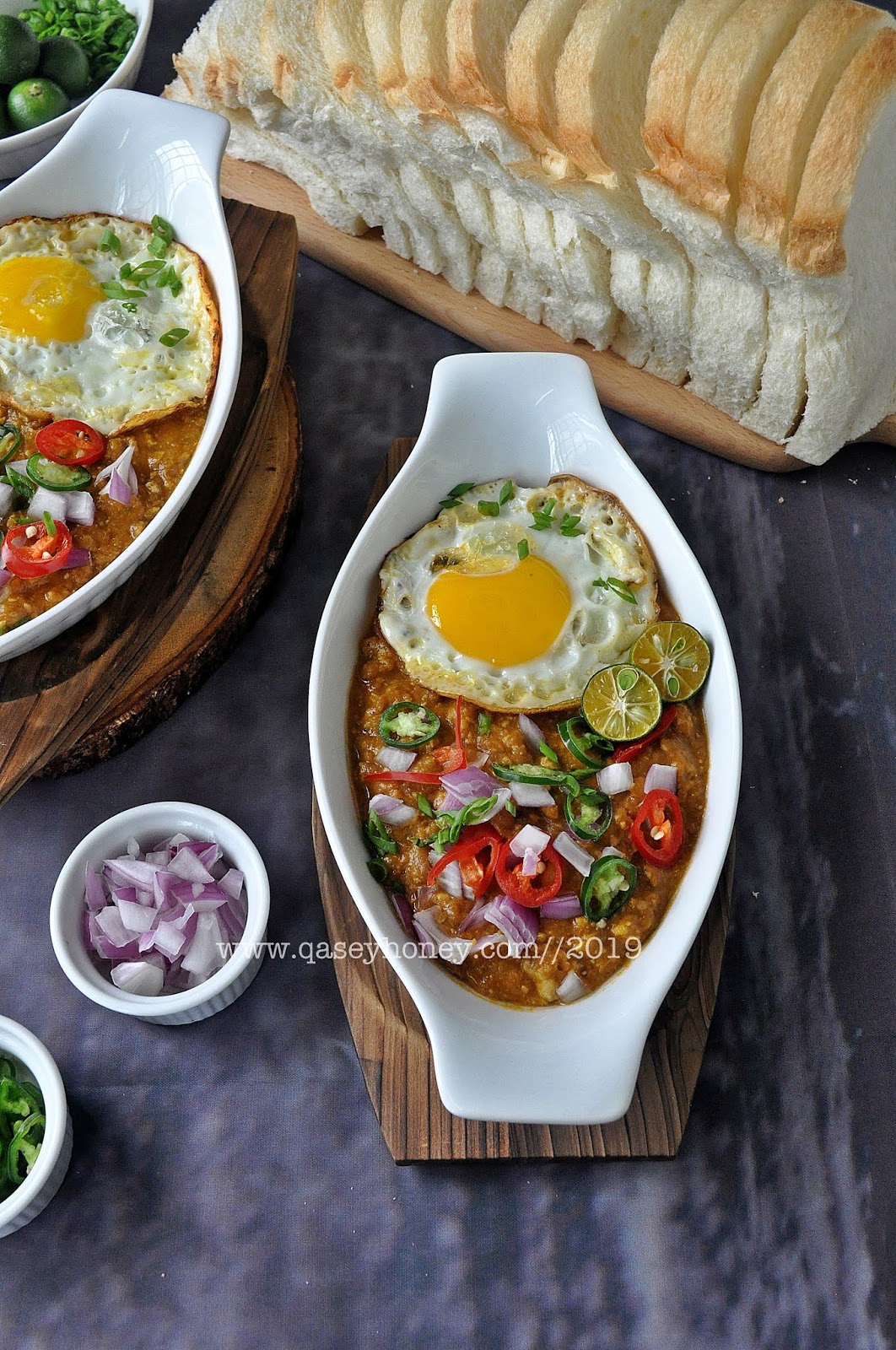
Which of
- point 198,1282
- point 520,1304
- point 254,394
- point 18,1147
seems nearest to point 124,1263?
point 198,1282

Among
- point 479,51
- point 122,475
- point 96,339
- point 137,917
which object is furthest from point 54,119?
point 137,917

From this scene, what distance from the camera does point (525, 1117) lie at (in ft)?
8.98

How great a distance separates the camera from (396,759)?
3.38 metres

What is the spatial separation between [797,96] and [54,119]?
2.94 metres

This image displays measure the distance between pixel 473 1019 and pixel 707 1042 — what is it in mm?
841

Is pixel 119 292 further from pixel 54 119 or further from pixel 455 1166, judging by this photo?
pixel 455 1166

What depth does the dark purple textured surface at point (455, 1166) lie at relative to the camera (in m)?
3.09

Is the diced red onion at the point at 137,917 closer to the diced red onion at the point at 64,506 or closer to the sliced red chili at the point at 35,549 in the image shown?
the sliced red chili at the point at 35,549

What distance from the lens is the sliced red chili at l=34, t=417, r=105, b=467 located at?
382 cm

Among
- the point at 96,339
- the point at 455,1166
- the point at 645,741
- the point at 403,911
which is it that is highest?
the point at 645,741

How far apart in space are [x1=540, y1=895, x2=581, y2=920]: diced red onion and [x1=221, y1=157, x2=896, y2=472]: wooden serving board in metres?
1.93

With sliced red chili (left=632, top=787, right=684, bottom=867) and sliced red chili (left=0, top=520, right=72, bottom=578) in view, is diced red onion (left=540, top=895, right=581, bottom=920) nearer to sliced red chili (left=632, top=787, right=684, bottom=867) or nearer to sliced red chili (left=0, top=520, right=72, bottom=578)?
sliced red chili (left=632, top=787, right=684, bottom=867)

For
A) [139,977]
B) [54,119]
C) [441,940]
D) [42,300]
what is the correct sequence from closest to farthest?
[441,940], [139,977], [42,300], [54,119]

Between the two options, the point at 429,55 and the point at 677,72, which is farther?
the point at 429,55
